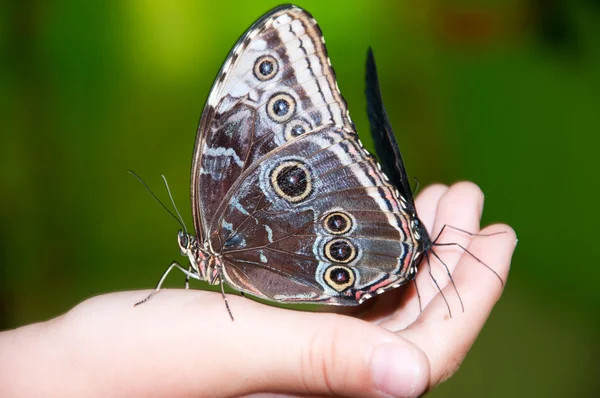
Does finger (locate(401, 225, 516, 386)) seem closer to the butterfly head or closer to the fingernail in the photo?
the fingernail

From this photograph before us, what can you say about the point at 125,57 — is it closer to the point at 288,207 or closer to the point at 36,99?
the point at 36,99

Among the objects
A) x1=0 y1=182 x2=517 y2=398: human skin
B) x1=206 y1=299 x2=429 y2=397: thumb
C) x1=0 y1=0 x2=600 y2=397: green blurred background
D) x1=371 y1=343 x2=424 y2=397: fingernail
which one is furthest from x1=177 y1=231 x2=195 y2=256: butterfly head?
x1=0 y1=0 x2=600 y2=397: green blurred background

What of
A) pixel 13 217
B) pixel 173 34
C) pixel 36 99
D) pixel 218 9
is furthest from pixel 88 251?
pixel 218 9

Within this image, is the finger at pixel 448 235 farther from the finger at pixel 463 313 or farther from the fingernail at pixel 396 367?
the fingernail at pixel 396 367

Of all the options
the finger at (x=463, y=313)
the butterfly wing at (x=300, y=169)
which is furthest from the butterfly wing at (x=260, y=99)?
the finger at (x=463, y=313)

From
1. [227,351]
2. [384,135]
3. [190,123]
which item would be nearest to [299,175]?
[384,135]

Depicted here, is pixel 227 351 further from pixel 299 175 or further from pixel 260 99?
pixel 260 99

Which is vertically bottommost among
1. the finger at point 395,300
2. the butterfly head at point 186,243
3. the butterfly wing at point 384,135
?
the finger at point 395,300

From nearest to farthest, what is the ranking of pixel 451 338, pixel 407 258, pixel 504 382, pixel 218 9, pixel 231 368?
pixel 231 368
pixel 451 338
pixel 407 258
pixel 504 382
pixel 218 9

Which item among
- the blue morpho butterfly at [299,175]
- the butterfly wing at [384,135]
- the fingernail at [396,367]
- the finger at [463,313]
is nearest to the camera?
the fingernail at [396,367]
